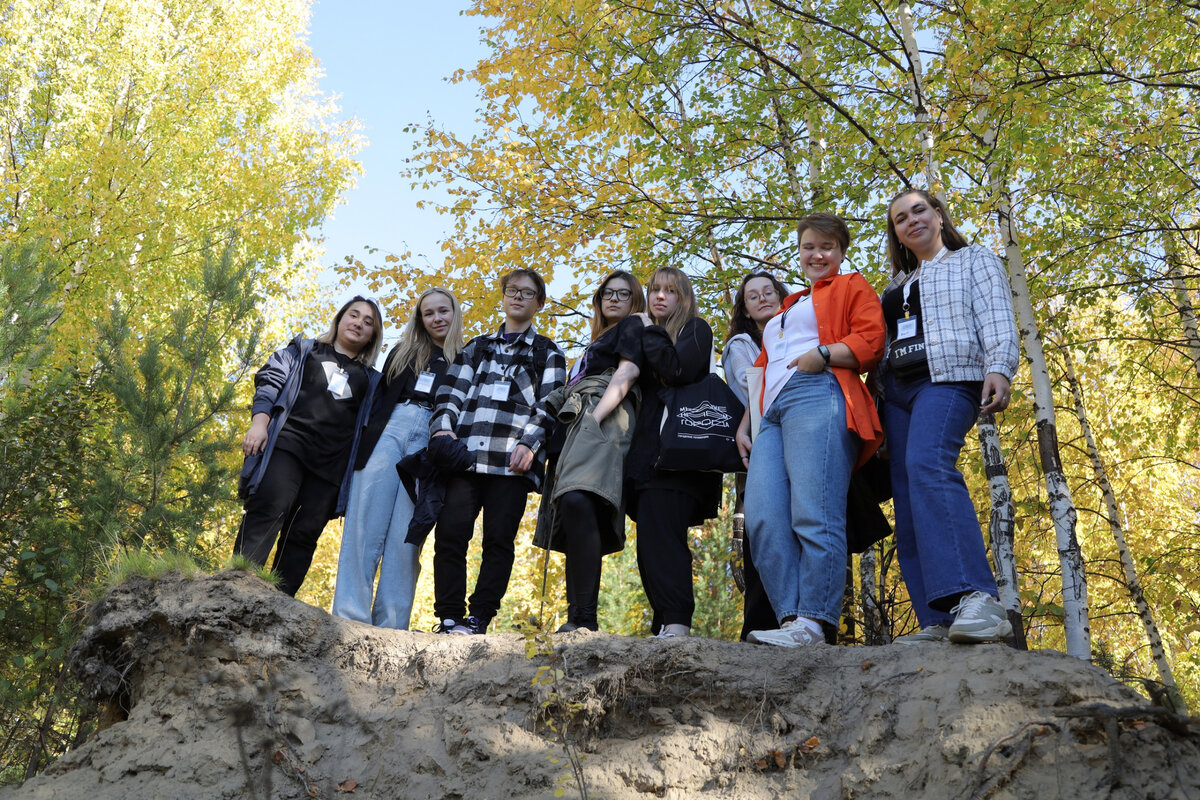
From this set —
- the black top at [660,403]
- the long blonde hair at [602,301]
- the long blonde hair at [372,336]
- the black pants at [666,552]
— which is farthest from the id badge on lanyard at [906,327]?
the long blonde hair at [372,336]

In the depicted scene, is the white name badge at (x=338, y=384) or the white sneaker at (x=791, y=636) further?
the white name badge at (x=338, y=384)

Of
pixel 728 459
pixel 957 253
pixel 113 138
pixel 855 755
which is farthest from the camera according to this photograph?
pixel 113 138

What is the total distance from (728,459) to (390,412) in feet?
6.49

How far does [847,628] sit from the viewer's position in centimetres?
701

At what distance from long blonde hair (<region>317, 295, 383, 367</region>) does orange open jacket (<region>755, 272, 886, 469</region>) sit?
8.04 ft

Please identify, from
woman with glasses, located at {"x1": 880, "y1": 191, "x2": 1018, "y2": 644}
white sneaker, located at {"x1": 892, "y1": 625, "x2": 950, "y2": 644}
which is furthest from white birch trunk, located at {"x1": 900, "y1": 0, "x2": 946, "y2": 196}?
white sneaker, located at {"x1": 892, "y1": 625, "x2": 950, "y2": 644}

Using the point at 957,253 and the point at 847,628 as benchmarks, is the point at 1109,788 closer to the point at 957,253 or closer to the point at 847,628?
the point at 957,253

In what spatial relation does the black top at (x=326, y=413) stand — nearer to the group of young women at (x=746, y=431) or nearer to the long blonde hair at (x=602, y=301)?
the group of young women at (x=746, y=431)

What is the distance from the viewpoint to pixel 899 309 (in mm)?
4031

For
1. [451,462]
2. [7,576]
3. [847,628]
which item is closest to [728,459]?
[451,462]

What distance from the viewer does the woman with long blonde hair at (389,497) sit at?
4.56 meters

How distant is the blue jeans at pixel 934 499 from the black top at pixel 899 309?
18cm

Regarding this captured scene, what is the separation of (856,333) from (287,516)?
10.3 feet

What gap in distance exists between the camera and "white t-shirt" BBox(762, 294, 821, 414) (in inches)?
160
